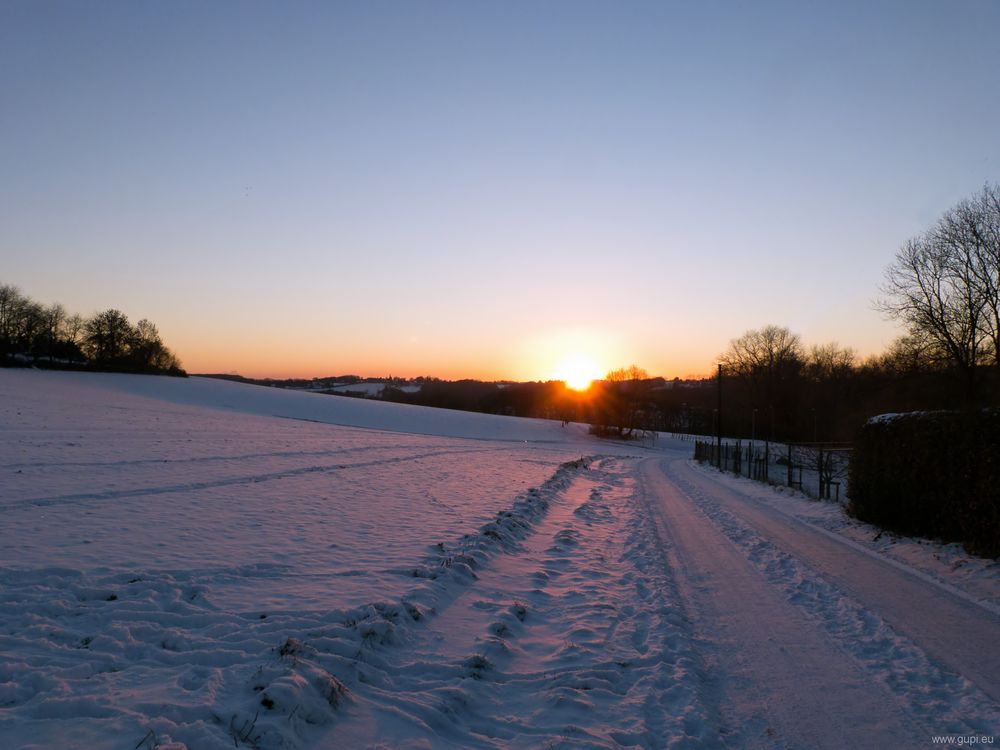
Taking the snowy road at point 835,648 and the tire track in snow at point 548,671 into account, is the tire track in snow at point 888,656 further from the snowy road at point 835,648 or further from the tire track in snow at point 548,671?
the tire track in snow at point 548,671

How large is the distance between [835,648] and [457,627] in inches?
150

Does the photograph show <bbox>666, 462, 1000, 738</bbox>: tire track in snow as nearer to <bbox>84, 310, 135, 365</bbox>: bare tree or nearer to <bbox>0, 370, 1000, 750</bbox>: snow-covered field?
<bbox>0, 370, 1000, 750</bbox>: snow-covered field

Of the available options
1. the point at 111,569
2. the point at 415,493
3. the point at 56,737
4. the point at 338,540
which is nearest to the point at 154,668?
the point at 56,737

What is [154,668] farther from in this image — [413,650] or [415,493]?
[415,493]

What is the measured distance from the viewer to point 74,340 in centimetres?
9200

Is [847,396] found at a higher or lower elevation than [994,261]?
lower

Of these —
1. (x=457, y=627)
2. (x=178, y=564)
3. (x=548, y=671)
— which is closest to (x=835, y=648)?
(x=548, y=671)

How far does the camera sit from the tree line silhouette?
8312cm

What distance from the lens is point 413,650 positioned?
570 cm

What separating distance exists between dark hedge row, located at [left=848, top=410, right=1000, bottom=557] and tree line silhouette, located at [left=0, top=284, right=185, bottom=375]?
94.4 m

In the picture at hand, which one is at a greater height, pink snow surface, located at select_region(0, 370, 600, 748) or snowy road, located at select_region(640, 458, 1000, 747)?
pink snow surface, located at select_region(0, 370, 600, 748)

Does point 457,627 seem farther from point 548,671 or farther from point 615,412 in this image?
point 615,412

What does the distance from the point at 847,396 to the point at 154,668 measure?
290ft

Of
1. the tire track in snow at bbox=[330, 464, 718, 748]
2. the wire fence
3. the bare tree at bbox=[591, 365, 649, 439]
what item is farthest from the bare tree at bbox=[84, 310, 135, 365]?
the tire track in snow at bbox=[330, 464, 718, 748]
